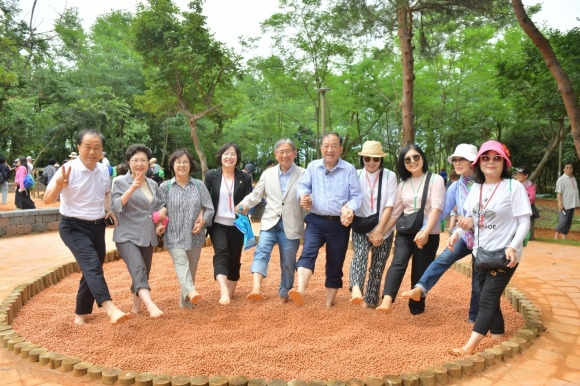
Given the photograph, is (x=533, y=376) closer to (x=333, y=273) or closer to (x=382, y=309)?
(x=382, y=309)

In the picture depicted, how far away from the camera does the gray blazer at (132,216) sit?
153 inches

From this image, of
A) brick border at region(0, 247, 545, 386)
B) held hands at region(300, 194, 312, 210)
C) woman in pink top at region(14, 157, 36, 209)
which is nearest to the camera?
brick border at region(0, 247, 545, 386)

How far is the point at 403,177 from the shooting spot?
4.17 metres

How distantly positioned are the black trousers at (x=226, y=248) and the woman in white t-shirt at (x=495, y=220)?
2.14m

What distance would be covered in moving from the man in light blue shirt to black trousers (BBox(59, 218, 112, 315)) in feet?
5.26

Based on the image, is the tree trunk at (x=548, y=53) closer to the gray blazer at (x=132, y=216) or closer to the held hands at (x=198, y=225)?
the held hands at (x=198, y=225)

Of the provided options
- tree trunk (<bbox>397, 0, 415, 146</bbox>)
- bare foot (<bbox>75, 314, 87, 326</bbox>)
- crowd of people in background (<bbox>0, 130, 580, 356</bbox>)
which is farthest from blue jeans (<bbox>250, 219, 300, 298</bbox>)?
tree trunk (<bbox>397, 0, 415, 146</bbox>)

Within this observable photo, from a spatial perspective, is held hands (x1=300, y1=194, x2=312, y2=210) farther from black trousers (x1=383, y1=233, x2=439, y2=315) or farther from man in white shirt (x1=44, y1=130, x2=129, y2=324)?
man in white shirt (x1=44, y1=130, x2=129, y2=324)

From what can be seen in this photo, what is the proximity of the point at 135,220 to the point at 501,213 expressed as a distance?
9.27ft

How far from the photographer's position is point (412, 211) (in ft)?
13.2

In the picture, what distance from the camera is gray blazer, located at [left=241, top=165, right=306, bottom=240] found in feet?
14.3

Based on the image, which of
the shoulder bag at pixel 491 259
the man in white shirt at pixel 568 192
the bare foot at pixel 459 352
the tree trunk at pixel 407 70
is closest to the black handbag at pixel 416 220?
the shoulder bag at pixel 491 259

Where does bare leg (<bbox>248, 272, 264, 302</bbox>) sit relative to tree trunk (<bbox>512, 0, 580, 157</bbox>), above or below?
below

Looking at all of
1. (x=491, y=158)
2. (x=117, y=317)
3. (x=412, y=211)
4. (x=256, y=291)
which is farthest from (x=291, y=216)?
(x=491, y=158)
